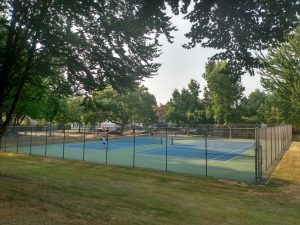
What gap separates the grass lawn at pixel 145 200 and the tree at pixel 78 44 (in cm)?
413

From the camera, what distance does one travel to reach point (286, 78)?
4853 centimetres

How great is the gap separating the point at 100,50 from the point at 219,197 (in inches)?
297

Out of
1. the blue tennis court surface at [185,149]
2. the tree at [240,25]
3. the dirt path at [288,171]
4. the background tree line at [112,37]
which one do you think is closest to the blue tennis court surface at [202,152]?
the blue tennis court surface at [185,149]

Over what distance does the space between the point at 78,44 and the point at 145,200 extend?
5.86 m

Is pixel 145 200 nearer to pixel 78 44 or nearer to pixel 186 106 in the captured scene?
pixel 78 44

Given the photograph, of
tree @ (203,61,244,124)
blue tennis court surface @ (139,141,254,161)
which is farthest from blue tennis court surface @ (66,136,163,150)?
tree @ (203,61,244,124)

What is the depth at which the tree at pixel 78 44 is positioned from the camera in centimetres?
1112

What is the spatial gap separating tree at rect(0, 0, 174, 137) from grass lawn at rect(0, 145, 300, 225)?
4.13 metres

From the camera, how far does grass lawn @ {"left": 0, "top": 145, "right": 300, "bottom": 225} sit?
8836mm

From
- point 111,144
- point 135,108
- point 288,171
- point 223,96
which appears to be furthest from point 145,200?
point 135,108

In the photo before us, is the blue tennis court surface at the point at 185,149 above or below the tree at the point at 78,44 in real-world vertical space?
below

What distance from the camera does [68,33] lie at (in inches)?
455

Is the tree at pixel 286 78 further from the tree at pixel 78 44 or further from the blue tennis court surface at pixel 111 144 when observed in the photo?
the tree at pixel 78 44

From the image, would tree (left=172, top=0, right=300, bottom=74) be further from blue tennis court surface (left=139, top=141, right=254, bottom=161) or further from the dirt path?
blue tennis court surface (left=139, top=141, right=254, bottom=161)
